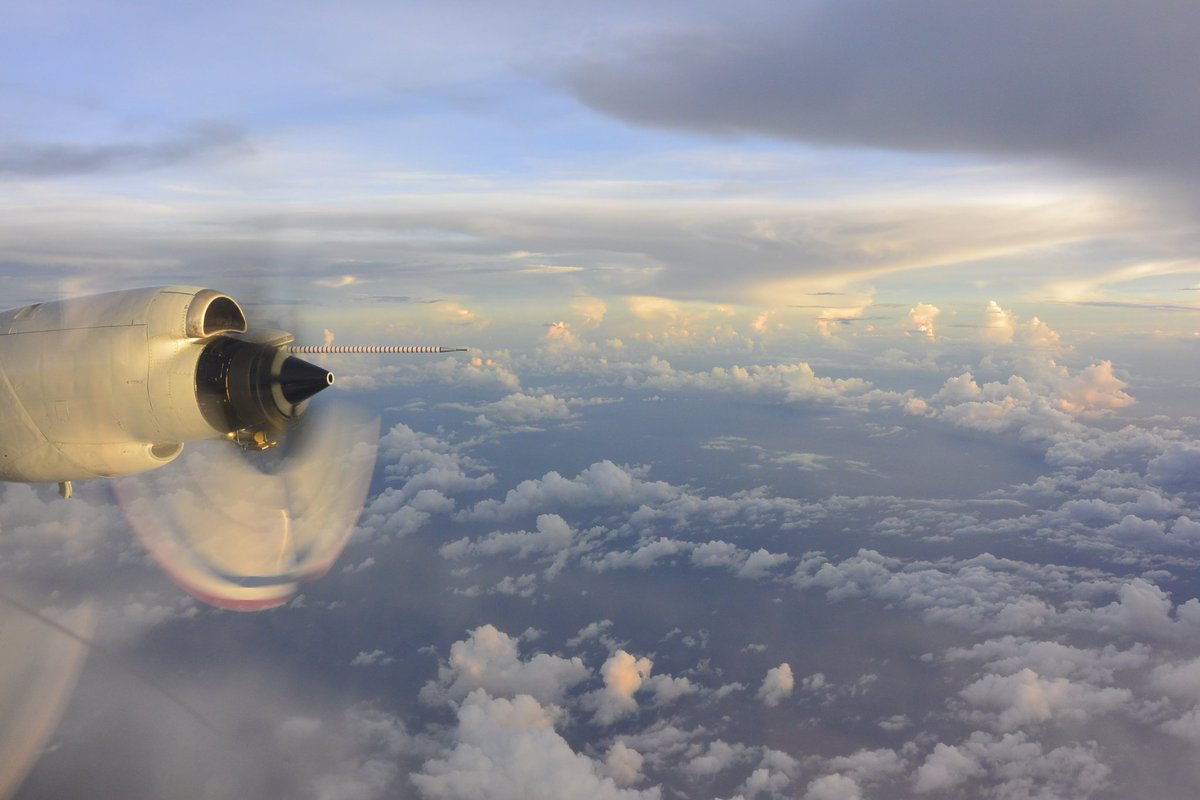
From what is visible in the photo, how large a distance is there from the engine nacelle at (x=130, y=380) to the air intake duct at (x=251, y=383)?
13 millimetres

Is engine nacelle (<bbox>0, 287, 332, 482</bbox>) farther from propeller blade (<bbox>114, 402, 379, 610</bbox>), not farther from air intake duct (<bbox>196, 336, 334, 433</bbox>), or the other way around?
propeller blade (<bbox>114, 402, 379, 610</bbox>)

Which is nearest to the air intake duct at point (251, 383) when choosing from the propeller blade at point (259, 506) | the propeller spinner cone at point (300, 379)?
the propeller spinner cone at point (300, 379)

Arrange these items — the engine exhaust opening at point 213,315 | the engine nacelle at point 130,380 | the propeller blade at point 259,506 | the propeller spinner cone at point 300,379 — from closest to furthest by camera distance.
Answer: the engine nacelle at point 130,380 → the engine exhaust opening at point 213,315 → the propeller spinner cone at point 300,379 → the propeller blade at point 259,506

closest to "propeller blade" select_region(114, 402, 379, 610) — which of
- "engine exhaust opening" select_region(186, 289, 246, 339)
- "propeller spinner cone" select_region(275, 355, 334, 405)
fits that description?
"propeller spinner cone" select_region(275, 355, 334, 405)

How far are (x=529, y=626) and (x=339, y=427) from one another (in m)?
169

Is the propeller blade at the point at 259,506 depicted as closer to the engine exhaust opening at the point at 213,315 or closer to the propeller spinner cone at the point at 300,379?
the propeller spinner cone at the point at 300,379

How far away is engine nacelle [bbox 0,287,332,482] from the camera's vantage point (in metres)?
7.31

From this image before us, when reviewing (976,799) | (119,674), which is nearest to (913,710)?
(976,799)

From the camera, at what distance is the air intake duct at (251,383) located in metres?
7.45

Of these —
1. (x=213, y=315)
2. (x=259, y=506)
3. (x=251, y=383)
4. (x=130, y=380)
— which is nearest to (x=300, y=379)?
(x=251, y=383)

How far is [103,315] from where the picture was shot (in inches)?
294

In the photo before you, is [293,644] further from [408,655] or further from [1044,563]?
[1044,563]

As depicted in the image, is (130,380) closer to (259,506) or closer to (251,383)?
(251,383)

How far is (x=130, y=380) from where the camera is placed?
7301 mm
